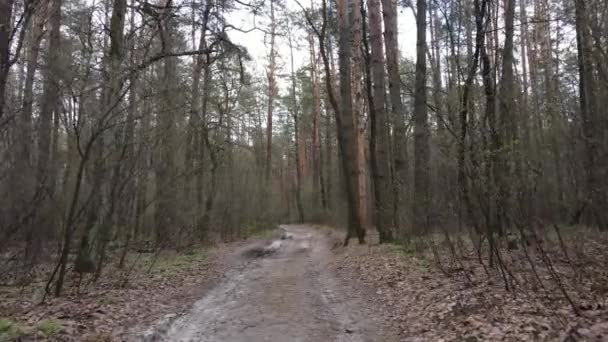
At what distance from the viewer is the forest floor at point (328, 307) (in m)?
5.55

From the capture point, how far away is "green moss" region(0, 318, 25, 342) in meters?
5.07

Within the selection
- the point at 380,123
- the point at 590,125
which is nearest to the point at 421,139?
the point at 380,123

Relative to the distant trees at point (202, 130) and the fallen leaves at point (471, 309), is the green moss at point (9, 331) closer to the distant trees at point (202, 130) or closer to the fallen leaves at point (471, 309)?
the distant trees at point (202, 130)

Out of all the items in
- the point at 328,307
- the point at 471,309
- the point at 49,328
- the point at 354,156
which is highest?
the point at 354,156

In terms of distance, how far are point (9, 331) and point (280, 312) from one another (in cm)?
357

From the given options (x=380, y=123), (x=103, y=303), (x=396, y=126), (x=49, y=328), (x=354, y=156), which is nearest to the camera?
(x=49, y=328)

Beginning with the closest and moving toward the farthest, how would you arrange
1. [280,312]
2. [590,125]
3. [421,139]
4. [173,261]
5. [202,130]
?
[280,312] < [590,125] < [173,261] < [421,139] < [202,130]

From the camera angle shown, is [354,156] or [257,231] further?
[257,231]

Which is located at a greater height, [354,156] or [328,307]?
[354,156]

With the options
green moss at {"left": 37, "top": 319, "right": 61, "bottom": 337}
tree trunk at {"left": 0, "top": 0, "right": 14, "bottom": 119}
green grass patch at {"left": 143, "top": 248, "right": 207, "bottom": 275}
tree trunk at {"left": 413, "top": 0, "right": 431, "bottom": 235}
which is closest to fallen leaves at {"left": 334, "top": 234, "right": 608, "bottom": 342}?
tree trunk at {"left": 413, "top": 0, "right": 431, "bottom": 235}

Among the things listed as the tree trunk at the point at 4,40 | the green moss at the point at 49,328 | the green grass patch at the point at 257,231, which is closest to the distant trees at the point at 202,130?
the tree trunk at the point at 4,40

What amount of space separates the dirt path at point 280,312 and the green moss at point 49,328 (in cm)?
119

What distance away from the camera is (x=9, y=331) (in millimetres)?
5211

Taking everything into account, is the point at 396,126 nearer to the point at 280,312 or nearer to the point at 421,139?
the point at 421,139
